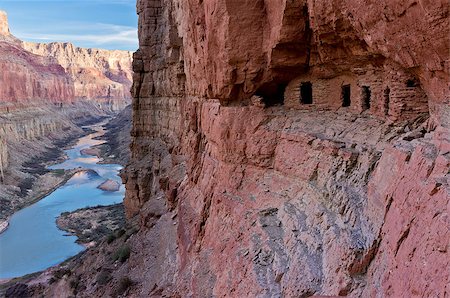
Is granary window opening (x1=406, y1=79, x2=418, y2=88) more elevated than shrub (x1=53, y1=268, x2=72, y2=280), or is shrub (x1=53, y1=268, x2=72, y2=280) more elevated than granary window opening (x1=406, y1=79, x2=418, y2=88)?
granary window opening (x1=406, y1=79, x2=418, y2=88)

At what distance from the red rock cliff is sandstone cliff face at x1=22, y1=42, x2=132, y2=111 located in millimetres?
126852

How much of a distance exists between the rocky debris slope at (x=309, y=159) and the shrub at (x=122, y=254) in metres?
0.39

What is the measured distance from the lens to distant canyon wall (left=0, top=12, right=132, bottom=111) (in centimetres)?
7575


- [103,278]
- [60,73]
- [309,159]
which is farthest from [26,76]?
[309,159]

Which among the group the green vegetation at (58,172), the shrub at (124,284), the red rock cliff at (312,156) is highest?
the red rock cliff at (312,156)

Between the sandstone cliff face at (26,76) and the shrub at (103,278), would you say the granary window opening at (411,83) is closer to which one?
the shrub at (103,278)

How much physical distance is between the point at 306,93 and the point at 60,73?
365ft

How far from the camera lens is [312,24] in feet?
32.0

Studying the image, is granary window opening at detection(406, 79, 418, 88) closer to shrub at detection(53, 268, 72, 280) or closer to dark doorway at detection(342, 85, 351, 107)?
dark doorway at detection(342, 85, 351, 107)

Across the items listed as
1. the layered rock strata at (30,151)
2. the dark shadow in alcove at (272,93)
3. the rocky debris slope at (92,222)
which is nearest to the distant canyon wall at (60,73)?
the layered rock strata at (30,151)

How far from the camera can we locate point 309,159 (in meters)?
9.59

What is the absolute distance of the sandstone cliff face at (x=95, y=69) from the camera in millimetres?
139875

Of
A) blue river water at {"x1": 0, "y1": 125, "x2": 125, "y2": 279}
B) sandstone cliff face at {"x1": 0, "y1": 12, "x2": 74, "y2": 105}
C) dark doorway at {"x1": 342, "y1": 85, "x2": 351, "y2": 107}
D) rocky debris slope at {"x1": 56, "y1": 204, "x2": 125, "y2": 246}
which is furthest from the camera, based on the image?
sandstone cliff face at {"x1": 0, "y1": 12, "x2": 74, "y2": 105}

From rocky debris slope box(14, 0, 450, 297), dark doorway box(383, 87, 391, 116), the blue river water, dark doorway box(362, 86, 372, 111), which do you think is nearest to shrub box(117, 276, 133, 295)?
rocky debris slope box(14, 0, 450, 297)
